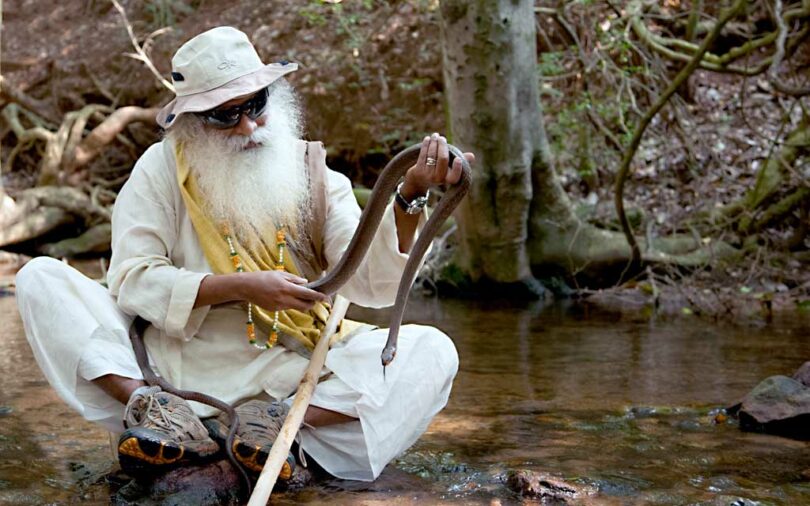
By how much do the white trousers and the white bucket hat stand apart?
574mm

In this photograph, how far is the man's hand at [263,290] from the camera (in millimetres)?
2613

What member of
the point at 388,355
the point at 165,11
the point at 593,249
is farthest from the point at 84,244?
the point at 388,355

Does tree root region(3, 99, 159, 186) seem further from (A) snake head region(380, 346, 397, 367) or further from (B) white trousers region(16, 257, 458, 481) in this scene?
(A) snake head region(380, 346, 397, 367)

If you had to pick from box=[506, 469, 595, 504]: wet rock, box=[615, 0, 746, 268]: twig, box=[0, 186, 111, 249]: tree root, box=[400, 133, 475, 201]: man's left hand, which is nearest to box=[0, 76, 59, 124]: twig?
box=[0, 186, 111, 249]: tree root

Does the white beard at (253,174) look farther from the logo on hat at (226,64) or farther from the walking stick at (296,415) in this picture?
the walking stick at (296,415)

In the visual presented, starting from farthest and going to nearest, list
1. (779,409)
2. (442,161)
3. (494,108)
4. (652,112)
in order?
(494,108) → (652,112) → (779,409) → (442,161)

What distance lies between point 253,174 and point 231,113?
0.21 meters

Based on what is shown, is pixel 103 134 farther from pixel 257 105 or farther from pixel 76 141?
pixel 257 105

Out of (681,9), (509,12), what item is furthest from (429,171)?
(681,9)

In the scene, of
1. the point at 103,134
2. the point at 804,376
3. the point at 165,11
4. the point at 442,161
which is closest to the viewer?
the point at 442,161

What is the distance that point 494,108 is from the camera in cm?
647

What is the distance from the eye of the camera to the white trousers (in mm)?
2723

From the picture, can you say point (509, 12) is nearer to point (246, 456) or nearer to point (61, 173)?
point (246, 456)

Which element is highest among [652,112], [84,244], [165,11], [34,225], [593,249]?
[165,11]
